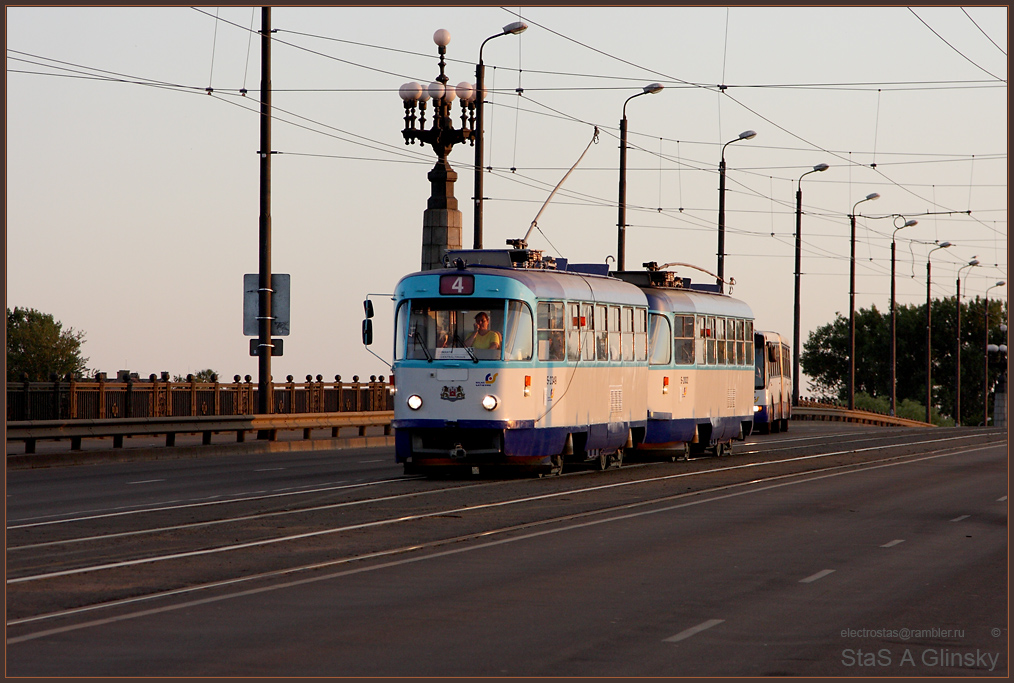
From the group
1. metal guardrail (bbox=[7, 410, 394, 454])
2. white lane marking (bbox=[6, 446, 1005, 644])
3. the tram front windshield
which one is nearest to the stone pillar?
metal guardrail (bbox=[7, 410, 394, 454])

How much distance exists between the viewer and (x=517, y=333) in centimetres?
2278

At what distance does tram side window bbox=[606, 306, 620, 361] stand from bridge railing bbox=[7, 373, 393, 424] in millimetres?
7881

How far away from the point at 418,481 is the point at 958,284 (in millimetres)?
73588

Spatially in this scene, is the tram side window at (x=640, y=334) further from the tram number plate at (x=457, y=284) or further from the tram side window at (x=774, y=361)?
the tram side window at (x=774, y=361)

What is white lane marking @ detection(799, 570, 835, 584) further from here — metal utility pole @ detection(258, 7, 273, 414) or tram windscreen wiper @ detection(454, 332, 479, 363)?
metal utility pole @ detection(258, 7, 273, 414)

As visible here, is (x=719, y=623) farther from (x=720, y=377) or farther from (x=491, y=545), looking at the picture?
(x=720, y=377)

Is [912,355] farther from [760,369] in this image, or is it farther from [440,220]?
[440,220]

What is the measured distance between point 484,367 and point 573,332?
99.8 inches

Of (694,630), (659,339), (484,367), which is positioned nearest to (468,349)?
(484,367)

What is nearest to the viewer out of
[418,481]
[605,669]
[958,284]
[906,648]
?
[605,669]

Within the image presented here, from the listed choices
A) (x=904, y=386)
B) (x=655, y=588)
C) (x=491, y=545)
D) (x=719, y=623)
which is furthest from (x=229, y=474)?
(x=904, y=386)

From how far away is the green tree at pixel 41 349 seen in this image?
112 m

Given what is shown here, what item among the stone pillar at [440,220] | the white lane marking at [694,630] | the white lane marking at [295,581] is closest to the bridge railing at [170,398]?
the stone pillar at [440,220]

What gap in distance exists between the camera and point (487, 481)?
22.7 m
